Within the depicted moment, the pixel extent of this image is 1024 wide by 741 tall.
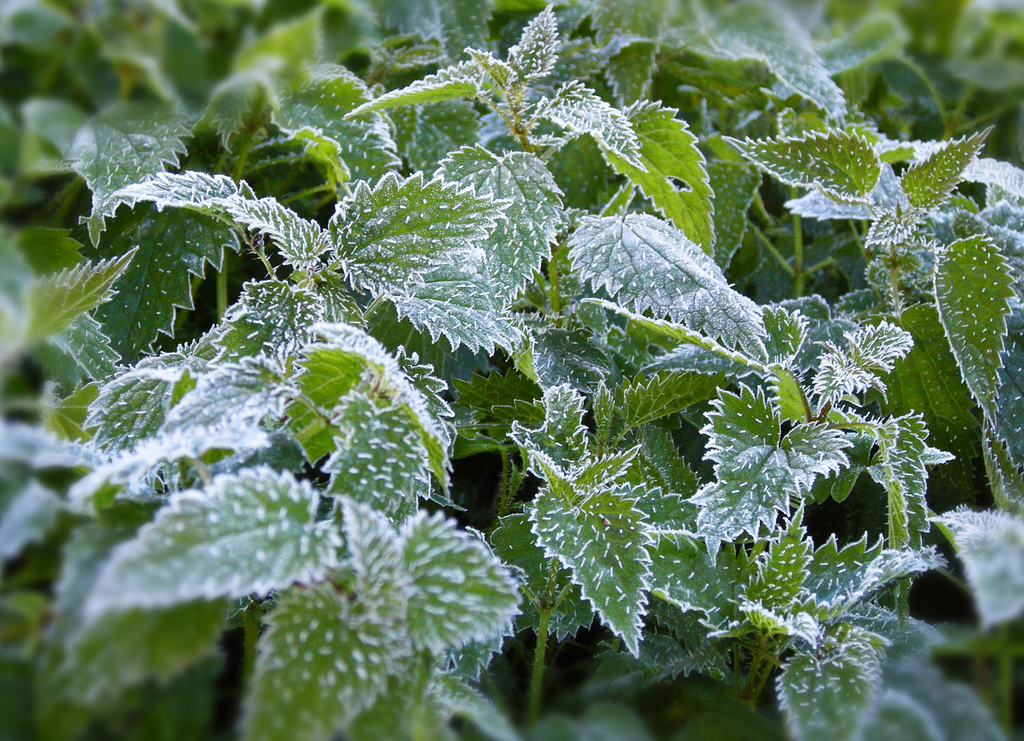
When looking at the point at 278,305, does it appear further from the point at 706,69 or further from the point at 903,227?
the point at 706,69

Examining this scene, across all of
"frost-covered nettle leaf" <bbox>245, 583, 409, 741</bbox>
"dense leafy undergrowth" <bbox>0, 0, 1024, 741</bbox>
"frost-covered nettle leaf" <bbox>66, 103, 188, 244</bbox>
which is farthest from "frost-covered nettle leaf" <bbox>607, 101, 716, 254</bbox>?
"frost-covered nettle leaf" <bbox>245, 583, 409, 741</bbox>

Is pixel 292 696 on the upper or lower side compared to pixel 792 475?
lower

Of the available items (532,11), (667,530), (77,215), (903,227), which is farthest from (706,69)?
(77,215)

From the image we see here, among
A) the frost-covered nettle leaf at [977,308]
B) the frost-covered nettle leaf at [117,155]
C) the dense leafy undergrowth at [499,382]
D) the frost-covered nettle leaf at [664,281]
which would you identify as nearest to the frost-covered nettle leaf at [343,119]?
the dense leafy undergrowth at [499,382]

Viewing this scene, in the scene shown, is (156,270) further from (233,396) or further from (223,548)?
(223,548)

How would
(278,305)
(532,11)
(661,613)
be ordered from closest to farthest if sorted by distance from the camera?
(278,305) → (661,613) → (532,11)

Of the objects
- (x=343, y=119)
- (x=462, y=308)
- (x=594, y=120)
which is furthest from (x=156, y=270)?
(x=594, y=120)
